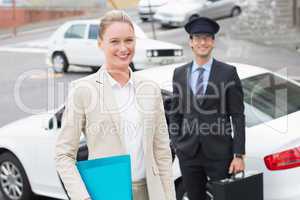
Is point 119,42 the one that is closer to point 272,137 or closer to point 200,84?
point 200,84

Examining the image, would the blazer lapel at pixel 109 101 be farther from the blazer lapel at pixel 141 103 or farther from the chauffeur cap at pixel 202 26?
the chauffeur cap at pixel 202 26

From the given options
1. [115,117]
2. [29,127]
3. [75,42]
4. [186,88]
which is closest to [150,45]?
[75,42]

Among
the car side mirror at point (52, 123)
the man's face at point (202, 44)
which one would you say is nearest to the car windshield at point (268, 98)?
the man's face at point (202, 44)

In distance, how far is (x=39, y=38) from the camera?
94.3 ft

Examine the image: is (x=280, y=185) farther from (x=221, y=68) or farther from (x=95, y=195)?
(x=95, y=195)

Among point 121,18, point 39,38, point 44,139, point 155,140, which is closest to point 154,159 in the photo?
point 155,140

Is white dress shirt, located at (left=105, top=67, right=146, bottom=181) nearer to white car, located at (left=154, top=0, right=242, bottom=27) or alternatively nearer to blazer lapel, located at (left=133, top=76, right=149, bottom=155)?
blazer lapel, located at (left=133, top=76, right=149, bottom=155)

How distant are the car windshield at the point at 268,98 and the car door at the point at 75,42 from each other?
11.8 m

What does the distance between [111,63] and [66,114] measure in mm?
320

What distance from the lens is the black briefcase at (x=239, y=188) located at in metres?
4.66

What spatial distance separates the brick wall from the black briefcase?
96.3 feet

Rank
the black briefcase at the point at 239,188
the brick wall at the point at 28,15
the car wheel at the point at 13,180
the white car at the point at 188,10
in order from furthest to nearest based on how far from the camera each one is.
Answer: the brick wall at the point at 28,15, the white car at the point at 188,10, the car wheel at the point at 13,180, the black briefcase at the point at 239,188

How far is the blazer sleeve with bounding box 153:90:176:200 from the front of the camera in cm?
333

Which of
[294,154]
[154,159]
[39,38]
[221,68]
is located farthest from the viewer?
[39,38]
